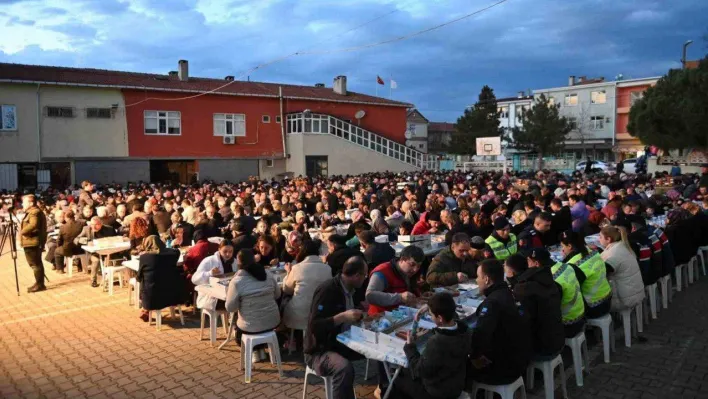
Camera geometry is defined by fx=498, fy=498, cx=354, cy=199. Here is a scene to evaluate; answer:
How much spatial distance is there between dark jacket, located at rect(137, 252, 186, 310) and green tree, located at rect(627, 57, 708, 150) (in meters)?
21.1

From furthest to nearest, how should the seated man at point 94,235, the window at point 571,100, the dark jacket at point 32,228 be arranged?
the window at point 571,100 → the seated man at point 94,235 → the dark jacket at point 32,228

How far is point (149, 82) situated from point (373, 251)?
81.6 feet

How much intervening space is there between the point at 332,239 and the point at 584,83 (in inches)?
2140

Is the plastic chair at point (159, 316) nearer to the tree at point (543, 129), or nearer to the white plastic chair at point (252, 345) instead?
the white plastic chair at point (252, 345)

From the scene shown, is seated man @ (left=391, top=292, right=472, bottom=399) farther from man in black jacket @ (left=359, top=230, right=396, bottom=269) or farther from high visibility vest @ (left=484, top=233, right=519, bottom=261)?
high visibility vest @ (left=484, top=233, right=519, bottom=261)

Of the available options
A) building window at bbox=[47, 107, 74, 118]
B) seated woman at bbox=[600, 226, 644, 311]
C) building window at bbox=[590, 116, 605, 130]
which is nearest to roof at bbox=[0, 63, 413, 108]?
building window at bbox=[47, 107, 74, 118]

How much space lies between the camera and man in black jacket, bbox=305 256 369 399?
430 centimetres

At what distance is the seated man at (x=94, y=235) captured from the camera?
9734mm

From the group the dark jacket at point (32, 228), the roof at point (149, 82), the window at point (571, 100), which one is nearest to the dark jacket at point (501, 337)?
the dark jacket at point (32, 228)

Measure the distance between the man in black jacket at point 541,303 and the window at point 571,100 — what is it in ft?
175

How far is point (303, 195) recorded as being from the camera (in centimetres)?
1518

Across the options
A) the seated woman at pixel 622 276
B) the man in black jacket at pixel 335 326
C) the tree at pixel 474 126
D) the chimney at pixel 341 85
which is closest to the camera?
the man in black jacket at pixel 335 326

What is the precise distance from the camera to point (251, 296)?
5.33 meters

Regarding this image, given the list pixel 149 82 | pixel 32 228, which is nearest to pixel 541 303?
pixel 32 228
